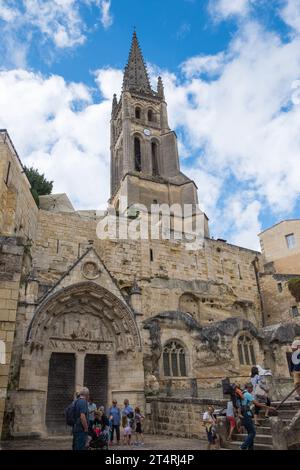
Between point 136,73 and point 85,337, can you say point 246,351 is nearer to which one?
point 85,337

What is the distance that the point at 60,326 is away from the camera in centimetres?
1348

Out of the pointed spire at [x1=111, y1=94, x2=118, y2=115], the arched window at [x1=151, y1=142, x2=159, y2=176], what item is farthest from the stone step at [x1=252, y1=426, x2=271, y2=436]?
the pointed spire at [x1=111, y1=94, x2=118, y2=115]

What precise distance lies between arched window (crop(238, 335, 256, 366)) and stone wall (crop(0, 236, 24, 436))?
12.8 meters

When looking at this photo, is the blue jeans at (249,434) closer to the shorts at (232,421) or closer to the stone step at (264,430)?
the stone step at (264,430)

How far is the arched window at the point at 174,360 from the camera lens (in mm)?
15383

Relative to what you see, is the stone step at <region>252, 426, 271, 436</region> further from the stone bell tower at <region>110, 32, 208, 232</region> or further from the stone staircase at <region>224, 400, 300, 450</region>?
the stone bell tower at <region>110, 32, 208, 232</region>

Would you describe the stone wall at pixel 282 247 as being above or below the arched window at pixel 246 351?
above

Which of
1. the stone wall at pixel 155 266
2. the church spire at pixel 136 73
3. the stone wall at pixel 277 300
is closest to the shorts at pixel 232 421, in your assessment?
the stone wall at pixel 155 266

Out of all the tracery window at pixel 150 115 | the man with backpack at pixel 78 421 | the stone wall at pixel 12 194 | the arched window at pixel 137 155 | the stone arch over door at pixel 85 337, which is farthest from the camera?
the tracery window at pixel 150 115

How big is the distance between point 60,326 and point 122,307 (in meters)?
2.43

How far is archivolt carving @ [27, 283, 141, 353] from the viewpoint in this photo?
13156 millimetres

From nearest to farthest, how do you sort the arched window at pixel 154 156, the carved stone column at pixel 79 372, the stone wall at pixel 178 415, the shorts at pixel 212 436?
the shorts at pixel 212 436 < the stone wall at pixel 178 415 < the carved stone column at pixel 79 372 < the arched window at pixel 154 156

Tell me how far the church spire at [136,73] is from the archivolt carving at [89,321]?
38.3m
